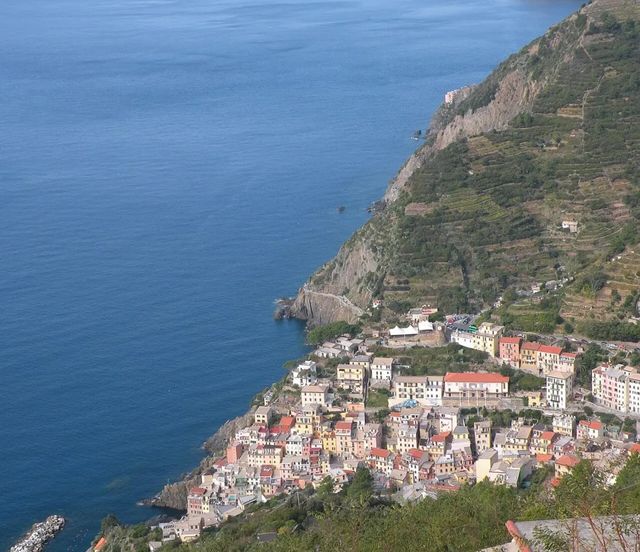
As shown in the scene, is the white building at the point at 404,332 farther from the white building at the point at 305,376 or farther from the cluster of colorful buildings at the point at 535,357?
the cluster of colorful buildings at the point at 535,357

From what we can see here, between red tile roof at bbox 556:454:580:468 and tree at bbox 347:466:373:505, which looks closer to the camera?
tree at bbox 347:466:373:505

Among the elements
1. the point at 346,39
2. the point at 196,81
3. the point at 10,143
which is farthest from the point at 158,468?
the point at 346,39

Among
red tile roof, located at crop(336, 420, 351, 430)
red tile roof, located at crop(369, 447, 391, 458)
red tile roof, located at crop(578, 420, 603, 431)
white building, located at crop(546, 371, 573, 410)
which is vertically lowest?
red tile roof, located at crop(369, 447, 391, 458)

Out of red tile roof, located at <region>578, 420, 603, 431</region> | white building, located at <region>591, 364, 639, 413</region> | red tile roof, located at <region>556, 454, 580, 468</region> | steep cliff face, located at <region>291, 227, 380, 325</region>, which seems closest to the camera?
red tile roof, located at <region>556, 454, 580, 468</region>

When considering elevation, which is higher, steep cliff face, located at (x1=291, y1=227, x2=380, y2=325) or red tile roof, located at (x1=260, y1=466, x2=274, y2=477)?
steep cliff face, located at (x1=291, y1=227, x2=380, y2=325)

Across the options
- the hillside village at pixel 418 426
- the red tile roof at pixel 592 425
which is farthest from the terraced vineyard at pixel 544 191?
the red tile roof at pixel 592 425

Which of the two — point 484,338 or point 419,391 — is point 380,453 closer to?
point 419,391

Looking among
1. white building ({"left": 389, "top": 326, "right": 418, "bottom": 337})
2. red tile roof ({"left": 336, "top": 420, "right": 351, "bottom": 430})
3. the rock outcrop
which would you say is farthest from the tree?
the rock outcrop

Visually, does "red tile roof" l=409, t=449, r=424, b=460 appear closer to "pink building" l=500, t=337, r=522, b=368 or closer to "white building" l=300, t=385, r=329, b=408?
"white building" l=300, t=385, r=329, b=408

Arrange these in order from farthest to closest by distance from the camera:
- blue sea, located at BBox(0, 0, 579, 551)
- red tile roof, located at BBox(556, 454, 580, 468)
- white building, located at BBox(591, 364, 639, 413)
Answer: blue sea, located at BBox(0, 0, 579, 551), white building, located at BBox(591, 364, 639, 413), red tile roof, located at BBox(556, 454, 580, 468)
